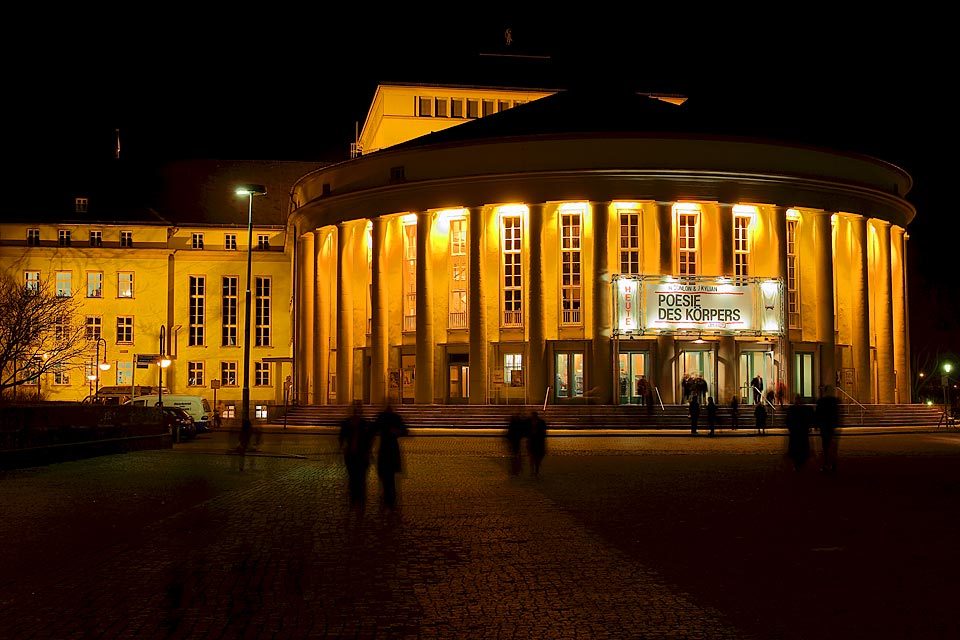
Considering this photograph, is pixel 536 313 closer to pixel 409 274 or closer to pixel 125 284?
pixel 409 274

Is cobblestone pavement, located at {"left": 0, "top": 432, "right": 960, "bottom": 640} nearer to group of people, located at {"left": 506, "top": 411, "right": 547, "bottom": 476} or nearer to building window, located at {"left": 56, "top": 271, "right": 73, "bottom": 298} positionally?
group of people, located at {"left": 506, "top": 411, "right": 547, "bottom": 476}

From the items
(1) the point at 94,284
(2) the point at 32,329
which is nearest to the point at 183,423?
(2) the point at 32,329

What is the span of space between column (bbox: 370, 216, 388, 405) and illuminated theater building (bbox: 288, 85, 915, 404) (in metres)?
0.10

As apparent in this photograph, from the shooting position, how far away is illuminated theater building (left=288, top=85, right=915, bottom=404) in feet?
176

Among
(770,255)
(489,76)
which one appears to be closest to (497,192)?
(770,255)

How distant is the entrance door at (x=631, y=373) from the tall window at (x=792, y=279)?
784 centimetres

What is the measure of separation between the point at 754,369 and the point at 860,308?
6.76 metres

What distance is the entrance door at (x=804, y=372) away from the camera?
5688cm

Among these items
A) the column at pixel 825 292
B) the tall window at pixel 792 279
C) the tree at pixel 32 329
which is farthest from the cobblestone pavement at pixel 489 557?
the tall window at pixel 792 279

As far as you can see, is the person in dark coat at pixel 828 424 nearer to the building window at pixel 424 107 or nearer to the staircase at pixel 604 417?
the staircase at pixel 604 417

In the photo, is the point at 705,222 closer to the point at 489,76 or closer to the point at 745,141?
the point at 745,141

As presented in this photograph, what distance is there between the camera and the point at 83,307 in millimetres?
79125

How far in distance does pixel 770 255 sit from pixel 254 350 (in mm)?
37536

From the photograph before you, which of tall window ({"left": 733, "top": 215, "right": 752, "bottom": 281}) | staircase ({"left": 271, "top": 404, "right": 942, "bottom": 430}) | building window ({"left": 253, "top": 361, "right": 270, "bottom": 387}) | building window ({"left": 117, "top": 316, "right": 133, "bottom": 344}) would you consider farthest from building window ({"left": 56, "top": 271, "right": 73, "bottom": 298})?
tall window ({"left": 733, "top": 215, "right": 752, "bottom": 281})
